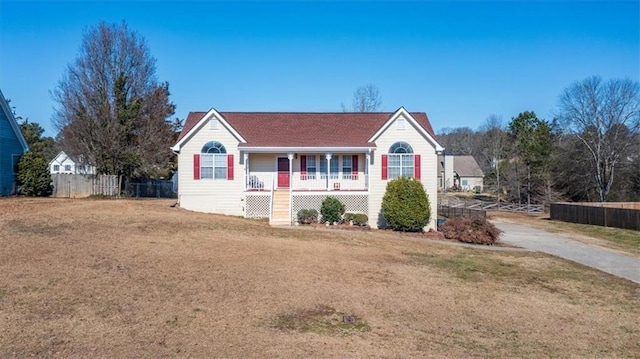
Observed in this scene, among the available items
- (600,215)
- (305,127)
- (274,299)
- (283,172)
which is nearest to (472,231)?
(283,172)

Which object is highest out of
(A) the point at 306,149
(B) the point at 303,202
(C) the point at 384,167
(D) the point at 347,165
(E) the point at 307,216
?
(A) the point at 306,149

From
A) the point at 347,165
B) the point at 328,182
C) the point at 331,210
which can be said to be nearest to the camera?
the point at 331,210

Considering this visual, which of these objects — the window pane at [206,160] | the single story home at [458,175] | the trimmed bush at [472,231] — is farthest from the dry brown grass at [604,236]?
the single story home at [458,175]

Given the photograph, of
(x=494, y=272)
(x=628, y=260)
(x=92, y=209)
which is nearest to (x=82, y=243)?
(x=92, y=209)

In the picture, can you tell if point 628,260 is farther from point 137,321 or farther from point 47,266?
point 47,266

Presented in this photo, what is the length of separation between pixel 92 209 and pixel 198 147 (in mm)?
6486

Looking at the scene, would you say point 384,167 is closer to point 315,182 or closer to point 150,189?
point 315,182

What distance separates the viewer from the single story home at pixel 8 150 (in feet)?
86.0

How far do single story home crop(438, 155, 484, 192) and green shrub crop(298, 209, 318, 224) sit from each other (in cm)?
6390

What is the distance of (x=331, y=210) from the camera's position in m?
22.1

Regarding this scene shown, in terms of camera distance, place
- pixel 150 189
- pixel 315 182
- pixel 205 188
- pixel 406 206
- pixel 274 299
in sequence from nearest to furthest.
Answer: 1. pixel 274 299
2. pixel 406 206
3. pixel 205 188
4. pixel 315 182
5. pixel 150 189

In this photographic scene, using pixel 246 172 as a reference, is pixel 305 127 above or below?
above

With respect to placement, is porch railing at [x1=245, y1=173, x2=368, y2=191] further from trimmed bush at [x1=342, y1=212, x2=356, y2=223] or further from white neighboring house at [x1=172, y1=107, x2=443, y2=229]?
trimmed bush at [x1=342, y1=212, x2=356, y2=223]

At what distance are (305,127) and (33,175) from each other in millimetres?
16656
